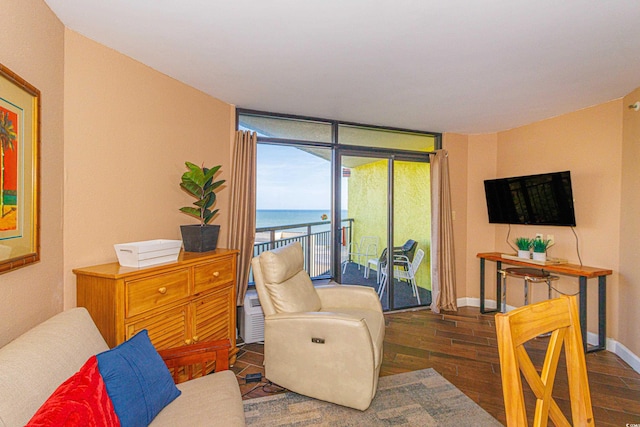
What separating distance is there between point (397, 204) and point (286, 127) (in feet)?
5.71

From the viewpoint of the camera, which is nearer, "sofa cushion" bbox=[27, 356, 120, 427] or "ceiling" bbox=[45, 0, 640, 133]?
"sofa cushion" bbox=[27, 356, 120, 427]

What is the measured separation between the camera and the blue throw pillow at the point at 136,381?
1.17 m

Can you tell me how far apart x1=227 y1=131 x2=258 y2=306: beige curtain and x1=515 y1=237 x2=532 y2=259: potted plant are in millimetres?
3087

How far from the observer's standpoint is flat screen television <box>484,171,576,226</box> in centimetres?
319

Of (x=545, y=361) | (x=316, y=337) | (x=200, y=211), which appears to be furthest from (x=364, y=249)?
(x=545, y=361)

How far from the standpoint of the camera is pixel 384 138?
398 cm

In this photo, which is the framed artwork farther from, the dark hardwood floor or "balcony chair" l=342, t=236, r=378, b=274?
"balcony chair" l=342, t=236, r=378, b=274

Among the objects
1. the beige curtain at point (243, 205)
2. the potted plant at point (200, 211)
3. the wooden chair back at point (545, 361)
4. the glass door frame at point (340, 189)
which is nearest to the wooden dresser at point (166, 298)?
the potted plant at point (200, 211)

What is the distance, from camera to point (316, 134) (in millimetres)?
3635

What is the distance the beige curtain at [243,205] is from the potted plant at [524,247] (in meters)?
3.09

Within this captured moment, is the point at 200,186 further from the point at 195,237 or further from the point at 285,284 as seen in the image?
the point at 285,284

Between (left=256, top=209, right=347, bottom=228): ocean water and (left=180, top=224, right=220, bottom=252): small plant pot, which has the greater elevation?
(left=256, top=209, right=347, bottom=228): ocean water

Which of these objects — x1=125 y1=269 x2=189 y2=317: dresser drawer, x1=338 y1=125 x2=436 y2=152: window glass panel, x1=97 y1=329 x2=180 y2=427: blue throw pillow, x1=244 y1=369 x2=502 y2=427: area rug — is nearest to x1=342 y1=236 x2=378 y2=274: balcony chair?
x1=338 y1=125 x2=436 y2=152: window glass panel

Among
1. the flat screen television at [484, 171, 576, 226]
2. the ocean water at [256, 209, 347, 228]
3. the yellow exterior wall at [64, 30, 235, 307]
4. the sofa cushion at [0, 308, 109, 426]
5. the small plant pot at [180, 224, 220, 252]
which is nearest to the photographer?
the sofa cushion at [0, 308, 109, 426]
